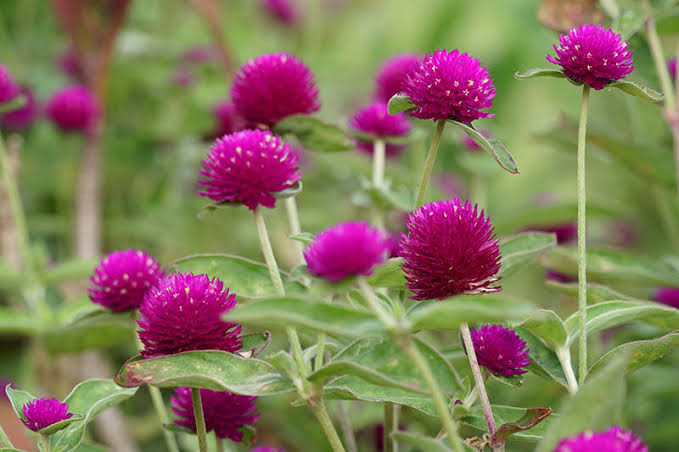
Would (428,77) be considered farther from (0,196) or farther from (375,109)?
(0,196)

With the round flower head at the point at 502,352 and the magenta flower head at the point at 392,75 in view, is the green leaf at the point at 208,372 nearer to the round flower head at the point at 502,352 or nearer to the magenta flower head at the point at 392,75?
the round flower head at the point at 502,352

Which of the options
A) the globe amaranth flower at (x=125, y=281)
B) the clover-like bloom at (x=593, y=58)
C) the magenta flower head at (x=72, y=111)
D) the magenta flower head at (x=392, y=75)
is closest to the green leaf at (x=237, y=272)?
the globe amaranth flower at (x=125, y=281)

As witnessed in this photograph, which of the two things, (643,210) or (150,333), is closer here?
(150,333)

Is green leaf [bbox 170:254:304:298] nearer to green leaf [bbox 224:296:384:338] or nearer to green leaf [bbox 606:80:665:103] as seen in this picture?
green leaf [bbox 224:296:384:338]

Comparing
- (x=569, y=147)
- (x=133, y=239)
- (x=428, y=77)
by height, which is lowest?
(x=133, y=239)

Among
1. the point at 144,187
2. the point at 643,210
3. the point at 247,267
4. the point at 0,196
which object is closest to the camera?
the point at 247,267

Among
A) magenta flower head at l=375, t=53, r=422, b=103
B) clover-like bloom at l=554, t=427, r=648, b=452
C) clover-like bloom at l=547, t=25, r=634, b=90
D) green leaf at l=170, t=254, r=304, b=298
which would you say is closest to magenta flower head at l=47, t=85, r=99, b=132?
magenta flower head at l=375, t=53, r=422, b=103

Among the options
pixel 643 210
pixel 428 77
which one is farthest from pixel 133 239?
pixel 643 210
